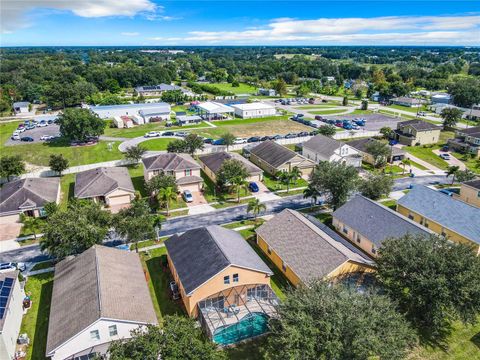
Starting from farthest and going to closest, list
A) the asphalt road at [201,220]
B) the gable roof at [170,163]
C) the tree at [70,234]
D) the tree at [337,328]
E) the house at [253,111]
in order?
the house at [253,111] < the gable roof at [170,163] < the asphalt road at [201,220] < the tree at [70,234] < the tree at [337,328]

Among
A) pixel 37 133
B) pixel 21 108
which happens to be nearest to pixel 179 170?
pixel 37 133

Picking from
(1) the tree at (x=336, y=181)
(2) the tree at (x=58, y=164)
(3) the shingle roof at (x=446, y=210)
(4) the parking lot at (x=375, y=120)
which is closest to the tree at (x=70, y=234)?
(2) the tree at (x=58, y=164)

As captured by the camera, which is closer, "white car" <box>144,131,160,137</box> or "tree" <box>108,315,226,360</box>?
"tree" <box>108,315,226,360</box>

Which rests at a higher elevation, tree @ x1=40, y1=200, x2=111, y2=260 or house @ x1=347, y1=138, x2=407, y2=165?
tree @ x1=40, y1=200, x2=111, y2=260

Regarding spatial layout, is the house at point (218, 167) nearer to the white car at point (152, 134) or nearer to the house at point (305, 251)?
the house at point (305, 251)

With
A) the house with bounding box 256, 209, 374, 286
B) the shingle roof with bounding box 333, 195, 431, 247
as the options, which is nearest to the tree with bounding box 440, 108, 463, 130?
the shingle roof with bounding box 333, 195, 431, 247

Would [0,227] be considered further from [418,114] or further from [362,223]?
[418,114]

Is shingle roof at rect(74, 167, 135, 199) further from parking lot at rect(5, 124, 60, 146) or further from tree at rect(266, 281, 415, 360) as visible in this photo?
parking lot at rect(5, 124, 60, 146)
